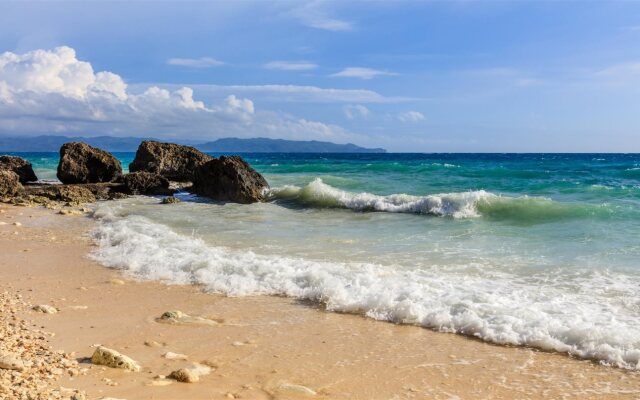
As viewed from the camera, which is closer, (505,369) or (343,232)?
(505,369)

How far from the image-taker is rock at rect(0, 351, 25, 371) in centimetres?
410

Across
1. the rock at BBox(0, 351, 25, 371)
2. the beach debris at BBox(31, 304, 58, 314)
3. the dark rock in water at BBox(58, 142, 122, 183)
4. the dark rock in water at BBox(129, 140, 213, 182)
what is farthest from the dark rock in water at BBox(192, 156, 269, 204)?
the rock at BBox(0, 351, 25, 371)

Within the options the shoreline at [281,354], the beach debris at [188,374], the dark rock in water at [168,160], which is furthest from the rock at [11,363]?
the dark rock in water at [168,160]

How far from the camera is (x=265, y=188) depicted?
21.0 metres

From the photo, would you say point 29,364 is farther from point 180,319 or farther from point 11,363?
point 180,319

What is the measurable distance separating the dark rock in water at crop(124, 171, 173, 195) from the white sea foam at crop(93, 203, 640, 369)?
1219cm

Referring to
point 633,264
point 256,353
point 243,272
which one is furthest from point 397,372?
point 633,264

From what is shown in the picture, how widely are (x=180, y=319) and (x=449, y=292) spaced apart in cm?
334

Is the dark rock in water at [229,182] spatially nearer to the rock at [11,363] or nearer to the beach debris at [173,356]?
the beach debris at [173,356]

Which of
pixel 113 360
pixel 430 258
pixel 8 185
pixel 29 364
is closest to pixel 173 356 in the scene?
pixel 113 360

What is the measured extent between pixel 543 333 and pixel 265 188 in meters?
16.2

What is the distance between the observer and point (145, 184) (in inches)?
862

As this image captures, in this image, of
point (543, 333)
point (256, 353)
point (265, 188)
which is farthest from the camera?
point (265, 188)

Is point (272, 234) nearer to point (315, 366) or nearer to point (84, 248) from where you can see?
point (84, 248)
